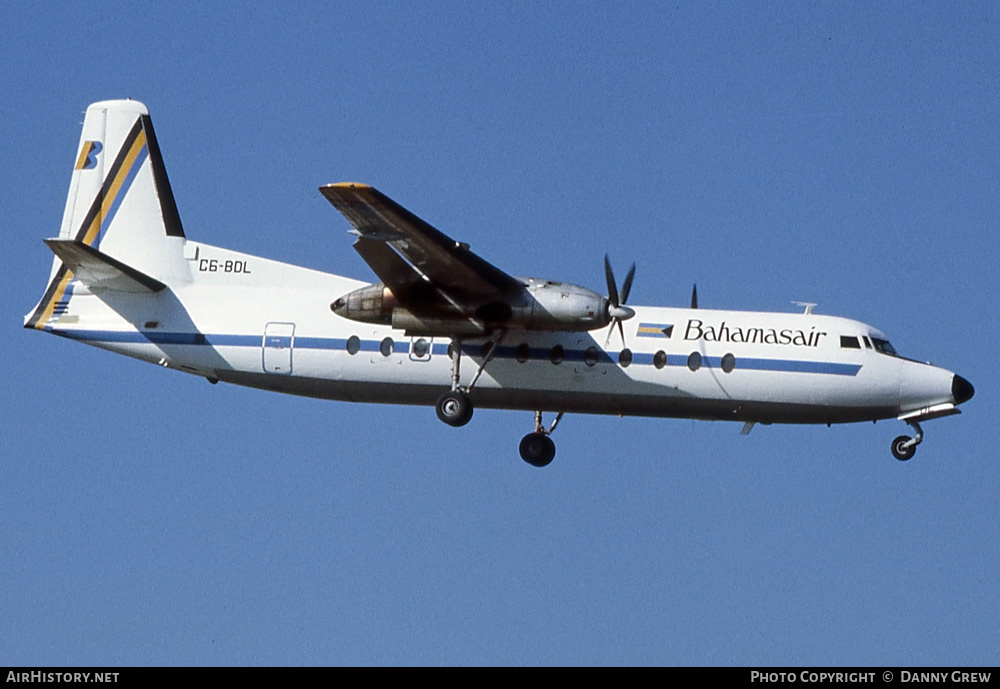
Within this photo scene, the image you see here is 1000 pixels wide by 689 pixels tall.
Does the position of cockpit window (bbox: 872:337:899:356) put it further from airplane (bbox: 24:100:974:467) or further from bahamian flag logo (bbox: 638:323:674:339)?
bahamian flag logo (bbox: 638:323:674:339)

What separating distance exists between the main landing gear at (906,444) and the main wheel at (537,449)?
6380mm

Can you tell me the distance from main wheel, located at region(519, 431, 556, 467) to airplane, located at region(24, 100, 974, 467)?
103mm

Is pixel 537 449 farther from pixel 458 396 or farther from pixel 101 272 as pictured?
pixel 101 272

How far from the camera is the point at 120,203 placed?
2848 centimetres

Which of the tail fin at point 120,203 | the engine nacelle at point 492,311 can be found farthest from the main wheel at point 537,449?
the tail fin at point 120,203

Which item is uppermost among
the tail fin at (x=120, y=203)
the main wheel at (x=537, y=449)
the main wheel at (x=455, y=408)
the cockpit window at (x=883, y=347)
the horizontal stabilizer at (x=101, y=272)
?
the tail fin at (x=120, y=203)

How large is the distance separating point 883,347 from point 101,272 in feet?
47.3

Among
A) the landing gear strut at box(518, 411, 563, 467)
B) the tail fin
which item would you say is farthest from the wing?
the tail fin

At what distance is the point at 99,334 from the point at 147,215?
2.93 metres

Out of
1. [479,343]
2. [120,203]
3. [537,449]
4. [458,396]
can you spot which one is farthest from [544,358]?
[120,203]

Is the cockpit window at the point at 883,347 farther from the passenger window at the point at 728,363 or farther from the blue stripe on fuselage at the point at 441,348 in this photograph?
the passenger window at the point at 728,363

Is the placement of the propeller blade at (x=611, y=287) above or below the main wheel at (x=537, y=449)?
above

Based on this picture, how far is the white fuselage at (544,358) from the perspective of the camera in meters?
24.9
